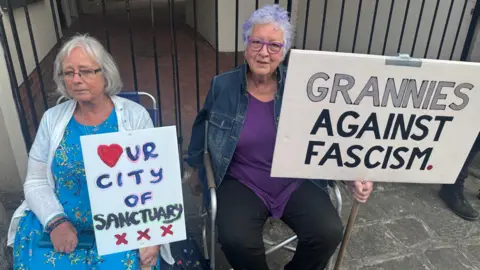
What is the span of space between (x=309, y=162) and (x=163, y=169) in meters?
0.63

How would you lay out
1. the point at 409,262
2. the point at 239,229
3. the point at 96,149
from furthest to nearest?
the point at 409,262 < the point at 239,229 < the point at 96,149

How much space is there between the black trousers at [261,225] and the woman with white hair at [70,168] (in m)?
0.35

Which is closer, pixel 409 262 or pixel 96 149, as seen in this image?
pixel 96 149

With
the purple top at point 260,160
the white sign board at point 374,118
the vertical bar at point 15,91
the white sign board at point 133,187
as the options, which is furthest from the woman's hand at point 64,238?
the vertical bar at point 15,91

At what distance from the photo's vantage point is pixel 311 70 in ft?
4.73

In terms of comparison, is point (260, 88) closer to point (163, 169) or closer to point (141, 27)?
point (163, 169)

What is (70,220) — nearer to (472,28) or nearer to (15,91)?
(15,91)

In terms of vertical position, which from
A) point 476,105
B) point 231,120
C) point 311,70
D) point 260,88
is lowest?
point 231,120

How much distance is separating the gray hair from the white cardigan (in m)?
0.07

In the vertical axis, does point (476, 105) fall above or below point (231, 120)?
above

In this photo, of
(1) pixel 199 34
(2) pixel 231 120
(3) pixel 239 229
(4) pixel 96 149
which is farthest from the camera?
(1) pixel 199 34

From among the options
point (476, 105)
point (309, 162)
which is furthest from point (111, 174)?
point (476, 105)

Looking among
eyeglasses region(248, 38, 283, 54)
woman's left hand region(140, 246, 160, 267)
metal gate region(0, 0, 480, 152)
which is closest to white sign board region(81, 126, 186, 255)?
woman's left hand region(140, 246, 160, 267)

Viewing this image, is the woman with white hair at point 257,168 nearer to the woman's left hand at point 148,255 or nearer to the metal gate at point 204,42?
the woman's left hand at point 148,255
